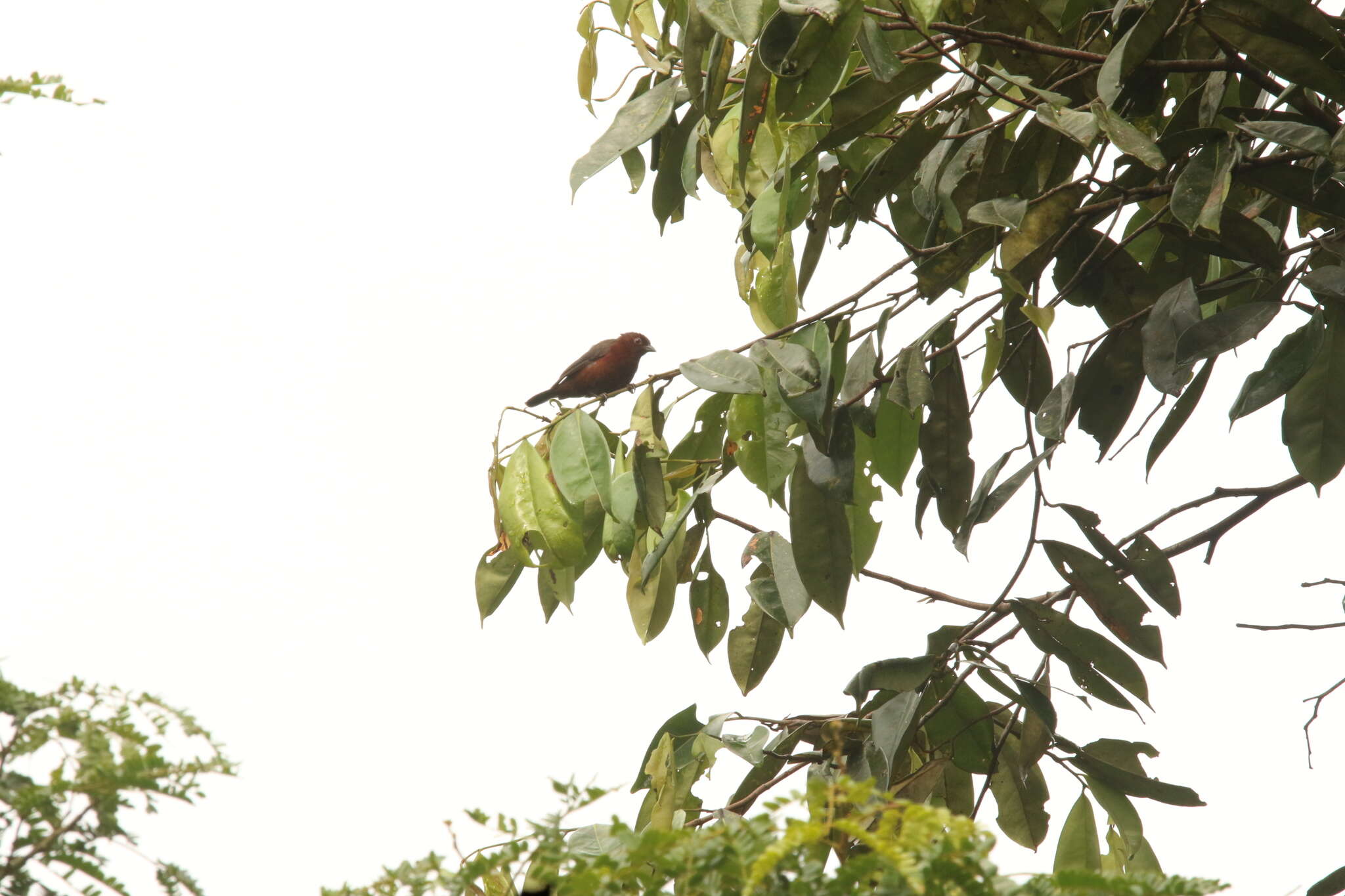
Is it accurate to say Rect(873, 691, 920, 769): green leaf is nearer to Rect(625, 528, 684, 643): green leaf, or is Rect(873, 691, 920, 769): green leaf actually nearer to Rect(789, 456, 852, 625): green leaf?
Rect(789, 456, 852, 625): green leaf

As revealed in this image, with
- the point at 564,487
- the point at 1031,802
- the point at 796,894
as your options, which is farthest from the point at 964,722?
the point at 796,894

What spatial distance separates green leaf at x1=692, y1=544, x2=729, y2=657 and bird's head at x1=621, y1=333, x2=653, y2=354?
11.5 ft

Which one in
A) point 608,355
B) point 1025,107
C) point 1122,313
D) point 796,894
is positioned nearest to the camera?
point 796,894

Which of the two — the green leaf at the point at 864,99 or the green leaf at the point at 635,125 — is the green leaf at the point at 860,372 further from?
the green leaf at the point at 635,125

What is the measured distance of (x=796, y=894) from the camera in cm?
90

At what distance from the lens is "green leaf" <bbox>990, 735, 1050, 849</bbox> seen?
8.47 ft

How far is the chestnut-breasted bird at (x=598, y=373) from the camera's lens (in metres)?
5.92

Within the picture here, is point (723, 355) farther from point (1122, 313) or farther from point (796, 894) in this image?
point (796, 894)

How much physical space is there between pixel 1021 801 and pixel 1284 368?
1.13m

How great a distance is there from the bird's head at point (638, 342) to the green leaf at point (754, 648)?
357 centimetres

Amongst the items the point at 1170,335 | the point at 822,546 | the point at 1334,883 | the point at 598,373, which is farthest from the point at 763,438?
the point at 598,373

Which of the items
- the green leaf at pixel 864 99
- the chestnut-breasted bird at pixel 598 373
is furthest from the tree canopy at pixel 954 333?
the chestnut-breasted bird at pixel 598 373

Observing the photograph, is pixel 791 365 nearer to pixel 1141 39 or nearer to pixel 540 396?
pixel 1141 39

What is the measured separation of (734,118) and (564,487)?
0.80m
